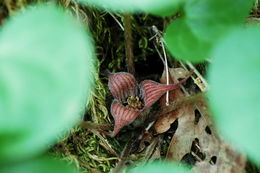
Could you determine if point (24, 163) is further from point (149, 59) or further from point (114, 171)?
point (149, 59)

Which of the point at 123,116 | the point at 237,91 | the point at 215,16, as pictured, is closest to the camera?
the point at 237,91

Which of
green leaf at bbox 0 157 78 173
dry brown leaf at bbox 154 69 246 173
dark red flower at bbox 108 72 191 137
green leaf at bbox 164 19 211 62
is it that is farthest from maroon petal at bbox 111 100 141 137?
green leaf at bbox 0 157 78 173

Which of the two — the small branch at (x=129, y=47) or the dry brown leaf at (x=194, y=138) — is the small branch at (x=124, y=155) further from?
the small branch at (x=129, y=47)

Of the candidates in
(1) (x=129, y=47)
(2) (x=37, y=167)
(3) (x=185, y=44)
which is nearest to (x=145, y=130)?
(1) (x=129, y=47)

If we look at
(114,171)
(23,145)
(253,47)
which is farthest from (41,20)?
(114,171)

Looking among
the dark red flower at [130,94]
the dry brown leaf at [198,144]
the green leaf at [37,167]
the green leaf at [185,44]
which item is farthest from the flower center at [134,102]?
the green leaf at [37,167]

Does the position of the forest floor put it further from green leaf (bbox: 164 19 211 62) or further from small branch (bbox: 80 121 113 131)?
green leaf (bbox: 164 19 211 62)

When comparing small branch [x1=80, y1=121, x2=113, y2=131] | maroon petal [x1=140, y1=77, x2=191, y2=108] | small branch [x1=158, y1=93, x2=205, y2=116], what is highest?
maroon petal [x1=140, y1=77, x2=191, y2=108]

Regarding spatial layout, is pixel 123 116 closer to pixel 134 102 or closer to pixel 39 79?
pixel 134 102
